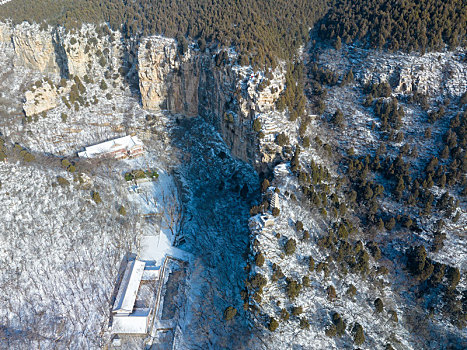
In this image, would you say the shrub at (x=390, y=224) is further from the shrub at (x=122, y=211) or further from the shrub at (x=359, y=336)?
the shrub at (x=122, y=211)

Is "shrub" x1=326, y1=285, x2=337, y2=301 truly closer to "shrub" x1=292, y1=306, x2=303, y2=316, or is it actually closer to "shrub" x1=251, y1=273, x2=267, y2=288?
"shrub" x1=292, y1=306, x2=303, y2=316

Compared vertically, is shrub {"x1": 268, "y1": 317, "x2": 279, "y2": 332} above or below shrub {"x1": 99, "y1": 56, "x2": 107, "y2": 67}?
below

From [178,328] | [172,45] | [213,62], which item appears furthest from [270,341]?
[172,45]

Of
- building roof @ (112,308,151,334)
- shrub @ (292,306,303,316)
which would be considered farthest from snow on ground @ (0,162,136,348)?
shrub @ (292,306,303,316)

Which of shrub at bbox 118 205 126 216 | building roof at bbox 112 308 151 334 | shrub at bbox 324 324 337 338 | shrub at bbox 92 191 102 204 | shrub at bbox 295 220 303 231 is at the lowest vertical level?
building roof at bbox 112 308 151 334

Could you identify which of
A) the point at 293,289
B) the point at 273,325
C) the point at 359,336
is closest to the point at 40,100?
the point at 293,289

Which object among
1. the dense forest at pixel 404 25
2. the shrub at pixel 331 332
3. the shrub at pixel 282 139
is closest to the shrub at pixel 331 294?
the shrub at pixel 331 332
